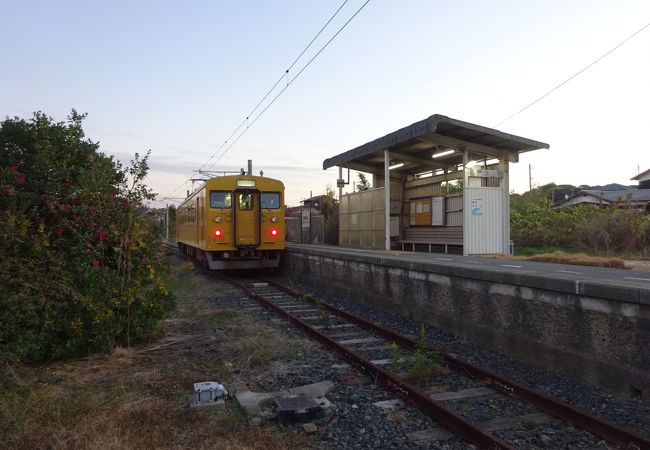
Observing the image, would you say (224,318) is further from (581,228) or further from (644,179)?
(644,179)

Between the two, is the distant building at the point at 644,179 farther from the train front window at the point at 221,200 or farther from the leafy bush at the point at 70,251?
the leafy bush at the point at 70,251

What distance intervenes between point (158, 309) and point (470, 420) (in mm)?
4650

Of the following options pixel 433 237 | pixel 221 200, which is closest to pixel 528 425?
pixel 433 237

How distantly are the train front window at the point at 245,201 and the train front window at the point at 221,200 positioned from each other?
34 centimetres

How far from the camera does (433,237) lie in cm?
1691

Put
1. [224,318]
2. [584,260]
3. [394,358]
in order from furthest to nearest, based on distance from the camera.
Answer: [584,260], [224,318], [394,358]

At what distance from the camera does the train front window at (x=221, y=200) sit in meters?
16.2

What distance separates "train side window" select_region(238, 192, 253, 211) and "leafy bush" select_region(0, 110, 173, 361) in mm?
8487

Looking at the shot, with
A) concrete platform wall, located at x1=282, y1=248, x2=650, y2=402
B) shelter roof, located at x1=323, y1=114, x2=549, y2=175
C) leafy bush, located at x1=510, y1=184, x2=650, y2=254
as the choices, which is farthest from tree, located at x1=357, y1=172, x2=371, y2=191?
concrete platform wall, located at x1=282, y1=248, x2=650, y2=402

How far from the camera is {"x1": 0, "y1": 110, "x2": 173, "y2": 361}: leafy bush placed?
6066mm

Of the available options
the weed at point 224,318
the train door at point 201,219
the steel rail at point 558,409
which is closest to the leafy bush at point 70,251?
the weed at point 224,318

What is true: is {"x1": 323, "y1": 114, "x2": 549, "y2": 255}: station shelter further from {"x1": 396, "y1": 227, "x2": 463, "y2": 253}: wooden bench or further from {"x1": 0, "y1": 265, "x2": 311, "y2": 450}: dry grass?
{"x1": 0, "y1": 265, "x2": 311, "y2": 450}: dry grass

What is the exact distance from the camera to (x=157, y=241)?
7793 mm

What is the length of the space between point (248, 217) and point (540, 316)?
11.4 m
